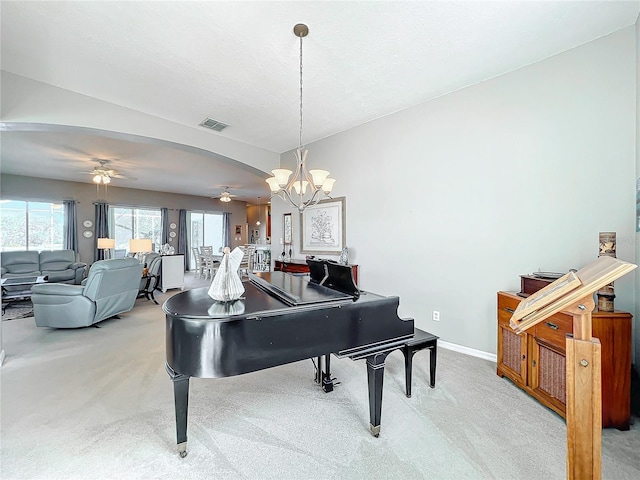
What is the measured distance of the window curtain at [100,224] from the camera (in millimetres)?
8320

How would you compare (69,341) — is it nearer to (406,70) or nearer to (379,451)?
(379,451)

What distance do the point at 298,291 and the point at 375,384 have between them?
2.66ft

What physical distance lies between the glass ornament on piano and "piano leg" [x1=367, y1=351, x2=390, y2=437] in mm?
983

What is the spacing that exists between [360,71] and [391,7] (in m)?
0.80

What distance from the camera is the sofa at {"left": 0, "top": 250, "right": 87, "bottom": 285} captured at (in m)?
6.09

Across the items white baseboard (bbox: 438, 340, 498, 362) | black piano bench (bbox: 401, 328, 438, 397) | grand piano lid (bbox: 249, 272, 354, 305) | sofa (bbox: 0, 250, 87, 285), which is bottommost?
white baseboard (bbox: 438, 340, 498, 362)

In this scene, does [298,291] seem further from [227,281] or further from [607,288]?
[607,288]

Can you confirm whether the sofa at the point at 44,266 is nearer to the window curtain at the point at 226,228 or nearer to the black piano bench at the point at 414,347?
the window curtain at the point at 226,228

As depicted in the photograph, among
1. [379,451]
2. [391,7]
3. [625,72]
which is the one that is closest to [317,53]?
[391,7]

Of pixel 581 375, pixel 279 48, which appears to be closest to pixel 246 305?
pixel 581 375

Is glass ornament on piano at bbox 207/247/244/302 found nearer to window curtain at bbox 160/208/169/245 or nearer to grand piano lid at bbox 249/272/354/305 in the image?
grand piano lid at bbox 249/272/354/305

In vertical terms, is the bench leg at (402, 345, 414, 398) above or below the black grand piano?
below

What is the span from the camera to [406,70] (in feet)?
9.21

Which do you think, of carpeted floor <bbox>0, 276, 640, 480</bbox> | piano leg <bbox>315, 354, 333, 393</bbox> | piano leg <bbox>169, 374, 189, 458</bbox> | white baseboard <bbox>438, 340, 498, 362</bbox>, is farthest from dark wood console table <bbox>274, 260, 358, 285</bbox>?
piano leg <bbox>169, 374, 189, 458</bbox>
